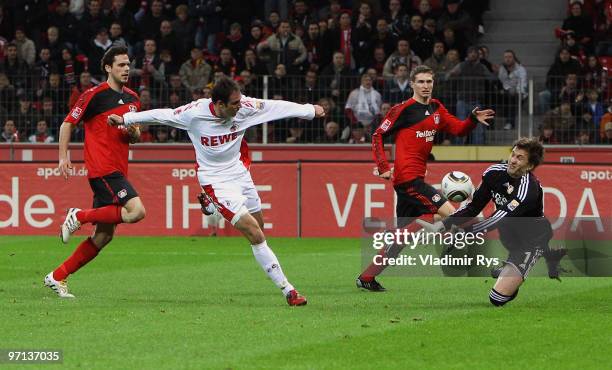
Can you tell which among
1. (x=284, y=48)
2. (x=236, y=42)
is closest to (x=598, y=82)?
(x=284, y=48)

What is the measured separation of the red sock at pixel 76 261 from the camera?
12219 millimetres

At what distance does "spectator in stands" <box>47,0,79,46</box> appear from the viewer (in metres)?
25.7

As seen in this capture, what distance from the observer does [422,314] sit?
35.0ft

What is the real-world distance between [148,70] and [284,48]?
255cm

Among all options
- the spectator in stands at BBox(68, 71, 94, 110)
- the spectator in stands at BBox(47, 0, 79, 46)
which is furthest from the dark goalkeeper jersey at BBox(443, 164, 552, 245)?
the spectator in stands at BBox(47, 0, 79, 46)

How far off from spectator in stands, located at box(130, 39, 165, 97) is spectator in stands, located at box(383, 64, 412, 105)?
3865 mm

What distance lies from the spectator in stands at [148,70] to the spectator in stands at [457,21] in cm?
529

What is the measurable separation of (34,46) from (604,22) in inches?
426

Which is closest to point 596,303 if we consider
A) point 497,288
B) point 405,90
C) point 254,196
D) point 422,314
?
point 497,288

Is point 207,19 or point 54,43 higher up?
point 207,19

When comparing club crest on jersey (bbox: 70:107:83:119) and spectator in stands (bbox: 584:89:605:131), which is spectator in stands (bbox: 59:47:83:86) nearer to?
spectator in stands (bbox: 584:89:605:131)

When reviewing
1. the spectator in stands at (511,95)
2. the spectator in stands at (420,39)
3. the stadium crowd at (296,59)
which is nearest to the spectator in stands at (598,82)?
the stadium crowd at (296,59)

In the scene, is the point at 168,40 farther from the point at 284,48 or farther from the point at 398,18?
the point at 398,18

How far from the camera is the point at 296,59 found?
24.1 meters
